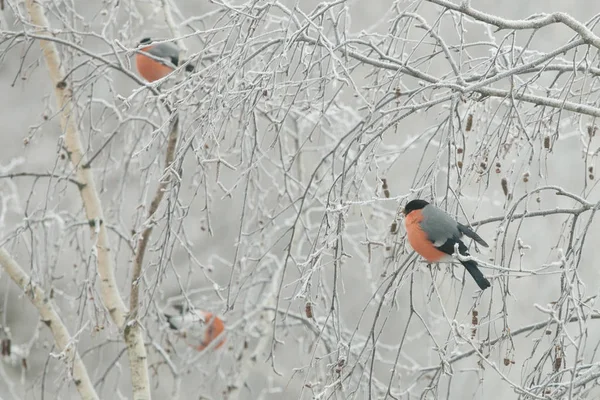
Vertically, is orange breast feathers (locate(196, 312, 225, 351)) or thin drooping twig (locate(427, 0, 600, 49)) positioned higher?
orange breast feathers (locate(196, 312, 225, 351))

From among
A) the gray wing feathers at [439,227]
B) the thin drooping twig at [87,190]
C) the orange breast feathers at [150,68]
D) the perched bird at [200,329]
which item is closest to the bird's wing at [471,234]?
the gray wing feathers at [439,227]

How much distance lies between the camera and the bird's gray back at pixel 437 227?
8.92 feet

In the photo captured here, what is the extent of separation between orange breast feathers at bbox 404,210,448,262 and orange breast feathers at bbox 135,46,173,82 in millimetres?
2109

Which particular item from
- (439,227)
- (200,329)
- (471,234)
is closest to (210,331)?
(200,329)

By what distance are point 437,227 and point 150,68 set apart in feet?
7.83

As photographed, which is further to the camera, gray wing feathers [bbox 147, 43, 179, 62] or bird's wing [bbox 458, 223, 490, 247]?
gray wing feathers [bbox 147, 43, 179, 62]

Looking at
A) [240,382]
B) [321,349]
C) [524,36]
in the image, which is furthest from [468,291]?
[240,382]

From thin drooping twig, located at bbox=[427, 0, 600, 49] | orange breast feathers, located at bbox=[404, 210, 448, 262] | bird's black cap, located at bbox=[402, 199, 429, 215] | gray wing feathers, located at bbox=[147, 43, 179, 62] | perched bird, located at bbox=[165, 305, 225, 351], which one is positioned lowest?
orange breast feathers, located at bbox=[404, 210, 448, 262]

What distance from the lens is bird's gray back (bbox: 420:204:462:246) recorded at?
272cm

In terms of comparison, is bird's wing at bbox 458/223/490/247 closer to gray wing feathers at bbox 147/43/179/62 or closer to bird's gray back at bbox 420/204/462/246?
bird's gray back at bbox 420/204/462/246

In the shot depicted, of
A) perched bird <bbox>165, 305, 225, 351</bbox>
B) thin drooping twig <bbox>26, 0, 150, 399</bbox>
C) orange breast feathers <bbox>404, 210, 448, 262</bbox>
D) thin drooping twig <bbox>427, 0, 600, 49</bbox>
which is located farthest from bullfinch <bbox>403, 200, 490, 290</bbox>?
perched bird <bbox>165, 305, 225, 351</bbox>

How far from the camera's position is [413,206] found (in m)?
2.90

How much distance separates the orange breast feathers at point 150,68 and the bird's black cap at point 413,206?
2.07 metres

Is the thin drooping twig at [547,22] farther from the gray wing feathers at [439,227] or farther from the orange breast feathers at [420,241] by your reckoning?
the orange breast feathers at [420,241]
